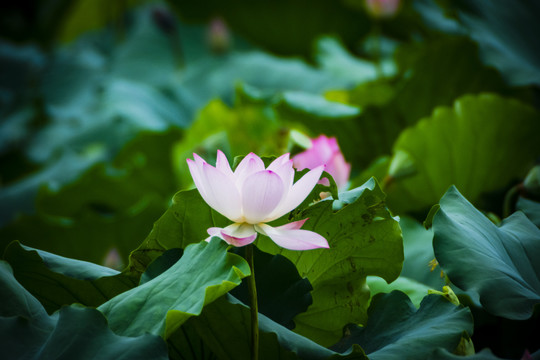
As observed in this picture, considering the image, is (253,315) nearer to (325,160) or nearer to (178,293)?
(178,293)

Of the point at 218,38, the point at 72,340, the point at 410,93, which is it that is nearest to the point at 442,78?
the point at 410,93

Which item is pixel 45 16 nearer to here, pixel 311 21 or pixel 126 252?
pixel 311 21

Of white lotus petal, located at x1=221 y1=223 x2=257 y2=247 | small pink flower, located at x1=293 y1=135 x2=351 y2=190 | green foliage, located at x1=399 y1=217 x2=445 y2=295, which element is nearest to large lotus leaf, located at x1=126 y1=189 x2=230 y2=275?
white lotus petal, located at x1=221 y1=223 x2=257 y2=247

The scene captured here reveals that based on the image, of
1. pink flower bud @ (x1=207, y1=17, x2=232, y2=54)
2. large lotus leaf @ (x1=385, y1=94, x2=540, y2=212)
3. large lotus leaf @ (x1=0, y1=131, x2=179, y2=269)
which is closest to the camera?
→ large lotus leaf @ (x1=385, y1=94, x2=540, y2=212)

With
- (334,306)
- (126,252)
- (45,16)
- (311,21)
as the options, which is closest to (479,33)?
(334,306)

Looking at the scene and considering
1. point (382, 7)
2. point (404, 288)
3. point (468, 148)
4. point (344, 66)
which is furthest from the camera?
point (344, 66)

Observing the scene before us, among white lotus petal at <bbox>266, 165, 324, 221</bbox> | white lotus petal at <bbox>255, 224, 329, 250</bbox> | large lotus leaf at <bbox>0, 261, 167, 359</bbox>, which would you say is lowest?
large lotus leaf at <bbox>0, 261, 167, 359</bbox>

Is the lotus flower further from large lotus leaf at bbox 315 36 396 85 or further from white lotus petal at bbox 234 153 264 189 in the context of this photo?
large lotus leaf at bbox 315 36 396 85
